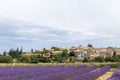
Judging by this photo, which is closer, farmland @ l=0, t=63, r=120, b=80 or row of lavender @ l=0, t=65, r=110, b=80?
row of lavender @ l=0, t=65, r=110, b=80

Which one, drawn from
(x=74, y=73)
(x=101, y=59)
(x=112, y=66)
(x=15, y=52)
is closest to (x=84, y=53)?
(x=15, y=52)

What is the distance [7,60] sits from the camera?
64875mm

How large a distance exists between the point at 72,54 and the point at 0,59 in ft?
134

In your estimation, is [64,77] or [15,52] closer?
[64,77]

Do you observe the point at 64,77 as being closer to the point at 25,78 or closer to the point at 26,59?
the point at 25,78

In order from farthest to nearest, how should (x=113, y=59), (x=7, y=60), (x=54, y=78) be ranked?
(x=113, y=59) < (x=7, y=60) < (x=54, y=78)

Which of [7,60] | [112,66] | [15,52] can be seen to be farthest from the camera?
[15,52]

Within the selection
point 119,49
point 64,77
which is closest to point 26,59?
point 64,77

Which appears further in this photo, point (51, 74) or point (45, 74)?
point (45, 74)

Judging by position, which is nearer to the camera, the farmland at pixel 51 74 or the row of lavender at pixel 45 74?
the row of lavender at pixel 45 74

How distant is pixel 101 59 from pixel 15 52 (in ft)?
87.6

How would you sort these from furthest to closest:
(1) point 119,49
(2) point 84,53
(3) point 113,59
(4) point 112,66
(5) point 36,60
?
(1) point 119,49 → (2) point 84,53 → (3) point 113,59 → (5) point 36,60 → (4) point 112,66

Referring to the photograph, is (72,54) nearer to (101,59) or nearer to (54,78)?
(101,59)

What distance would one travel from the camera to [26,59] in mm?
68750
